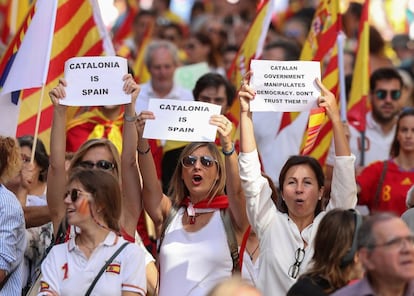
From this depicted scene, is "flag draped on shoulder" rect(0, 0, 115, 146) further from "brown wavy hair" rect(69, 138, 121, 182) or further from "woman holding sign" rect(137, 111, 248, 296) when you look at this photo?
"woman holding sign" rect(137, 111, 248, 296)

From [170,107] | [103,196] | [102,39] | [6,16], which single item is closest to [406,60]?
[6,16]

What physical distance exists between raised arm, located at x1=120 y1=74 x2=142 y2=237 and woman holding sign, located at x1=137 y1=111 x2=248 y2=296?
0.26 feet

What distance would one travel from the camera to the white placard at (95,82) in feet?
29.9

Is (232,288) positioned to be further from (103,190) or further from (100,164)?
(100,164)

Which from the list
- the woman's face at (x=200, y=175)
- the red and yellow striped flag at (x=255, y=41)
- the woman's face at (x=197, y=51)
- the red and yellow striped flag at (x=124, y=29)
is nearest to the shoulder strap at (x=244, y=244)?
the woman's face at (x=200, y=175)

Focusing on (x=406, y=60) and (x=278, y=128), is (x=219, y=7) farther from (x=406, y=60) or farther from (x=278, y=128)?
(x=278, y=128)

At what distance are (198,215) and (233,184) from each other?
0.33m

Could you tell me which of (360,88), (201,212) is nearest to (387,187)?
(360,88)

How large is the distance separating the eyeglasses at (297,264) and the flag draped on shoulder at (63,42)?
2695mm

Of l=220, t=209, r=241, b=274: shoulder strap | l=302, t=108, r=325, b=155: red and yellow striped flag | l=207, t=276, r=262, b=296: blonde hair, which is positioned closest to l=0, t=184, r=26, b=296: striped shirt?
l=220, t=209, r=241, b=274: shoulder strap

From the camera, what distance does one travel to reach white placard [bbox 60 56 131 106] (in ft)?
29.9

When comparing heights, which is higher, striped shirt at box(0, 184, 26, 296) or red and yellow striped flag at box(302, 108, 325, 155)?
red and yellow striped flag at box(302, 108, 325, 155)

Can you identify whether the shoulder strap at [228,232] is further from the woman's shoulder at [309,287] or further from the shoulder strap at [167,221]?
the woman's shoulder at [309,287]

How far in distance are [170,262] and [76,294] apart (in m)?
1.09
